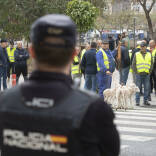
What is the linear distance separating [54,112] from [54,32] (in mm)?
383

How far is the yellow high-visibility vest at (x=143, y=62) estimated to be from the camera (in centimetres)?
1577

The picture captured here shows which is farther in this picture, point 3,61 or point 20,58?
point 20,58

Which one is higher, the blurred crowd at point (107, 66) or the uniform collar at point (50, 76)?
the uniform collar at point (50, 76)

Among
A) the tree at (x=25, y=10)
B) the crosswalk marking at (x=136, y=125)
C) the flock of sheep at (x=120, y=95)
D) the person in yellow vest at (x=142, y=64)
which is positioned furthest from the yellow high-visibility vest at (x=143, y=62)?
the tree at (x=25, y=10)

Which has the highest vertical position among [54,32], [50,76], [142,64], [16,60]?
[54,32]

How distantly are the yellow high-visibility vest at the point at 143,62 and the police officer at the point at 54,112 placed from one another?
1304 centimetres

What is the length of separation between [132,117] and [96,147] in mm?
10802

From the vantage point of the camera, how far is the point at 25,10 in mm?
39156

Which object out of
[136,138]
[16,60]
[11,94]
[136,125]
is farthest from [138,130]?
[16,60]

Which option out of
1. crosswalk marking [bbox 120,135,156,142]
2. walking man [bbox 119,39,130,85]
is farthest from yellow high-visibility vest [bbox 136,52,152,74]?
crosswalk marking [bbox 120,135,156,142]

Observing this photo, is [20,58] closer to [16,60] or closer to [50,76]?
[16,60]

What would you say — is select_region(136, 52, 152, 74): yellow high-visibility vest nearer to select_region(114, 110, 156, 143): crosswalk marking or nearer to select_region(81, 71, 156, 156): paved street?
select_region(81, 71, 156, 156): paved street

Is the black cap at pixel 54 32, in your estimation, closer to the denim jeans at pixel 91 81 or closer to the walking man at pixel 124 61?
the denim jeans at pixel 91 81

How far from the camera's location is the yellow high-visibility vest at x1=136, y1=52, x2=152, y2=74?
15773mm
